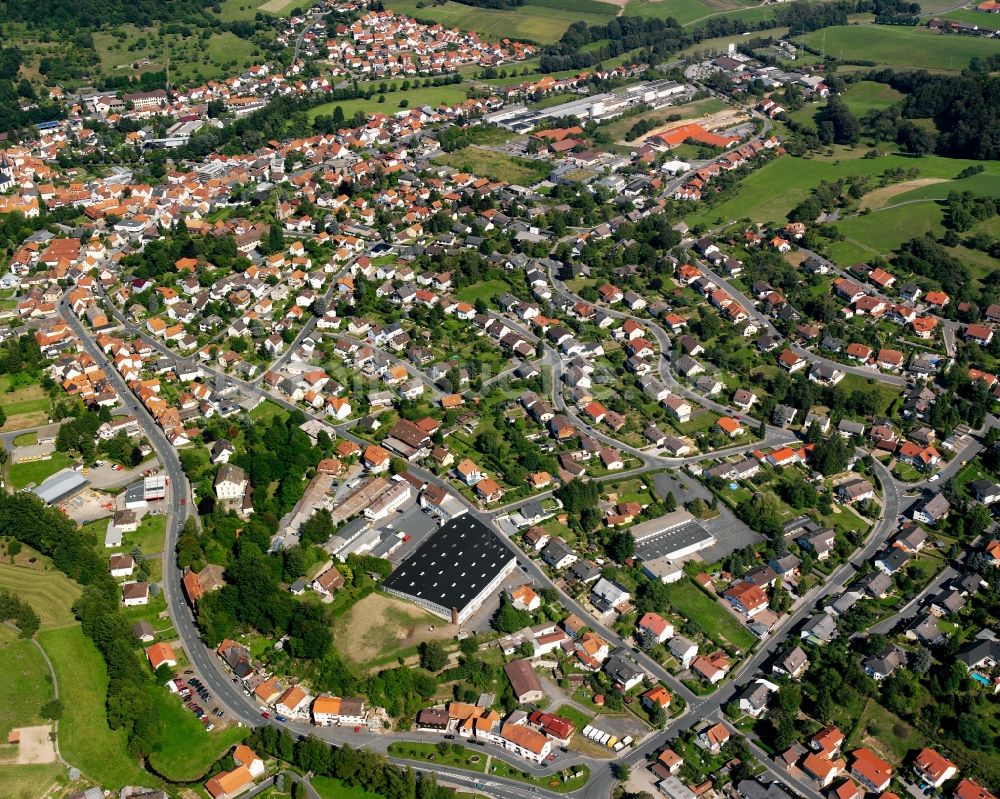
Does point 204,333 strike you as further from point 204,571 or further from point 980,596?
point 980,596

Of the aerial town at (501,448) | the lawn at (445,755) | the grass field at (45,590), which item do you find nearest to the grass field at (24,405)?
the aerial town at (501,448)

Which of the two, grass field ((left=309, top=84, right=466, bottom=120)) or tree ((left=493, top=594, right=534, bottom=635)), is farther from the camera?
grass field ((left=309, top=84, right=466, bottom=120))

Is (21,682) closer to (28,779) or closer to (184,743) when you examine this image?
(28,779)

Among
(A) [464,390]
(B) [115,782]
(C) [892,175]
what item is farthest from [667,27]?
(B) [115,782]

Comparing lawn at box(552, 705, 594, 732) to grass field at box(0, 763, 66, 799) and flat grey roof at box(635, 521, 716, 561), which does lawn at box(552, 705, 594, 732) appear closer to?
flat grey roof at box(635, 521, 716, 561)

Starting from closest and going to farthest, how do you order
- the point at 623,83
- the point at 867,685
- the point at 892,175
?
1. the point at 867,685
2. the point at 892,175
3. the point at 623,83

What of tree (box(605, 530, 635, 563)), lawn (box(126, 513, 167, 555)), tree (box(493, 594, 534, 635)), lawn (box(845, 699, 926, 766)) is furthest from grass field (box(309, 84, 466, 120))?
lawn (box(845, 699, 926, 766))
